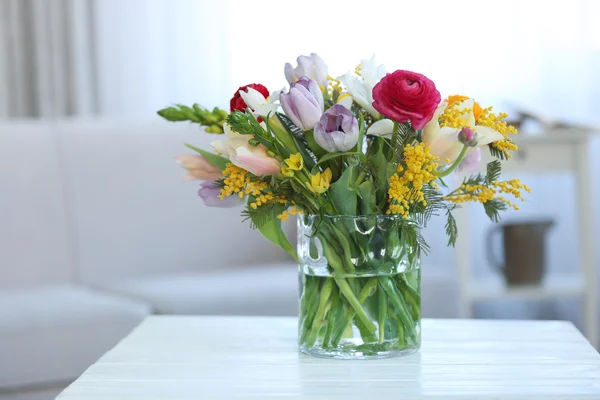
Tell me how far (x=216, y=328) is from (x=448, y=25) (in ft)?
6.36

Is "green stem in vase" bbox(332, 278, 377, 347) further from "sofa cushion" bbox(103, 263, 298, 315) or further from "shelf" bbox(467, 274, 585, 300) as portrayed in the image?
"shelf" bbox(467, 274, 585, 300)

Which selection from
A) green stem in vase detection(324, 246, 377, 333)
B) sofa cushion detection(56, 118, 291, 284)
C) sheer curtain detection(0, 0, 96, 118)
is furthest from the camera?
sheer curtain detection(0, 0, 96, 118)

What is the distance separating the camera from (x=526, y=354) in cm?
115

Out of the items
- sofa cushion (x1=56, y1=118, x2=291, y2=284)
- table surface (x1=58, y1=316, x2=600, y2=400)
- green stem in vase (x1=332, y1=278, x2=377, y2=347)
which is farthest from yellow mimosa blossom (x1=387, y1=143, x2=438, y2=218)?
sofa cushion (x1=56, y1=118, x2=291, y2=284)

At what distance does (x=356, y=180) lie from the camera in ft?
3.46

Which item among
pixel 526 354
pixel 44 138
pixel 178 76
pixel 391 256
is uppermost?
pixel 178 76

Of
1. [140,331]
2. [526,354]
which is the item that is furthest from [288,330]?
[526,354]

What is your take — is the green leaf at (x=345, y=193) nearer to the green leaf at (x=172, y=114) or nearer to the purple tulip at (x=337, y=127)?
the purple tulip at (x=337, y=127)

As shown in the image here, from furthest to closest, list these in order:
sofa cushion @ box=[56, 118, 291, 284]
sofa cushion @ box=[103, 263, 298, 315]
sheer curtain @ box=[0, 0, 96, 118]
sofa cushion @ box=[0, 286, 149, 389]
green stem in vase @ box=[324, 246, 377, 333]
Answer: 1. sheer curtain @ box=[0, 0, 96, 118]
2. sofa cushion @ box=[56, 118, 291, 284]
3. sofa cushion @ box=[103, 263, 298, 315]
4. sofa cushion @ box=[0, 286, 149, 389]
5. green stem in vase @ box=[324, 246, 377, 333]

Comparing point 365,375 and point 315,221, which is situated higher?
point 315,221

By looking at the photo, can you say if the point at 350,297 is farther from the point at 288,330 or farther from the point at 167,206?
the point at 167,206

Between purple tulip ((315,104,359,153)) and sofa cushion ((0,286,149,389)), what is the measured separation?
110 cm

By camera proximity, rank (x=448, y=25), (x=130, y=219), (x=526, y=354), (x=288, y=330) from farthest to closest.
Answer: (x=448, y=25) < (x=130, y=219) < (x=288, y=330) < (x=526, y=354)

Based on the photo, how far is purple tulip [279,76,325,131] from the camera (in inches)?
39.1
